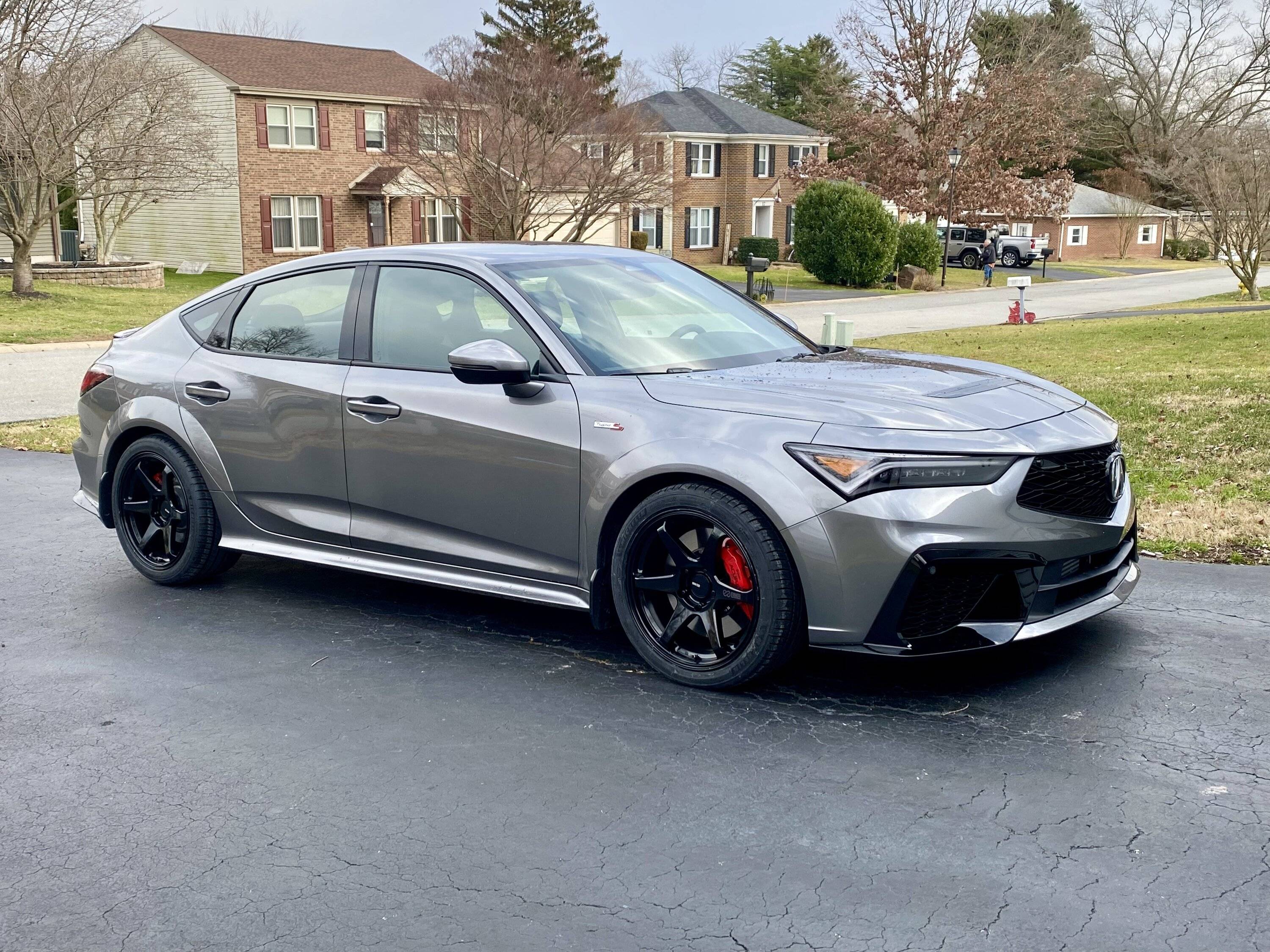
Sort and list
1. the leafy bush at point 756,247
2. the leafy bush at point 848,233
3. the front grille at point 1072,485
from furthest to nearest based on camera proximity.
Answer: the leafy bush at point 756,247
the leafy bush at point 848,233
the front grille at point 1072,485

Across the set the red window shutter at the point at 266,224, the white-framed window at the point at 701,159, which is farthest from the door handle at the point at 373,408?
the white-framed window at the point at 701,159

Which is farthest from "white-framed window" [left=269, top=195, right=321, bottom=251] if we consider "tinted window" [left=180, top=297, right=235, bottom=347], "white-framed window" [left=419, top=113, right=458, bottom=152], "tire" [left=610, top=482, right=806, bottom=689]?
"tire" [left=610, top=482, right=806, bottom=689]

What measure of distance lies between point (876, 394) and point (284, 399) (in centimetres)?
260

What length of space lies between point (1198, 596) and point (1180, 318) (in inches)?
786

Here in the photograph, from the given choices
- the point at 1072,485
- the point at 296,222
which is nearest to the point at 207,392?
the point at 1072,485

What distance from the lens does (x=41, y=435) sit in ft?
36.9

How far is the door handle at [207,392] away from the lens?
6.00 m

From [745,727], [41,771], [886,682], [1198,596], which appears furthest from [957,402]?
[41,771]

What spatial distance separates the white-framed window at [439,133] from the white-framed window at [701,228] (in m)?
22.0

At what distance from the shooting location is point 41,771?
426 centimetres

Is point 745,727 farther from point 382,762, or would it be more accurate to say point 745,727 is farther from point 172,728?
point 172,728

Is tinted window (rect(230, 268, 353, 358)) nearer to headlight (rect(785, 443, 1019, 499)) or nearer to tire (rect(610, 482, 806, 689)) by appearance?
tire (rect(610, 482, 806, 689))

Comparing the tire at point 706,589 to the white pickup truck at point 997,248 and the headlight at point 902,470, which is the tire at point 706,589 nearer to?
the headlight at point 902,470

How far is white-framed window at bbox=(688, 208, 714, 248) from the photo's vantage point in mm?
57688
